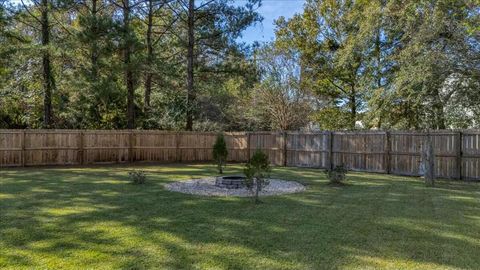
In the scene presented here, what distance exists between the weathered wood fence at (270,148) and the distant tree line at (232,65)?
6.27 ft

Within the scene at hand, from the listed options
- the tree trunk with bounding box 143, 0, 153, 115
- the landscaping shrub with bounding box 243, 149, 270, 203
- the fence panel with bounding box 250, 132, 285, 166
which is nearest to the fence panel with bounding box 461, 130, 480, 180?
the fence panel with bounding box 250, 132, 285, 166

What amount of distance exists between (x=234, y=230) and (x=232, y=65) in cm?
1395

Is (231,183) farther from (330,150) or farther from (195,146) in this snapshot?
(195,146)

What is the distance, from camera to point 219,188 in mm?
9211

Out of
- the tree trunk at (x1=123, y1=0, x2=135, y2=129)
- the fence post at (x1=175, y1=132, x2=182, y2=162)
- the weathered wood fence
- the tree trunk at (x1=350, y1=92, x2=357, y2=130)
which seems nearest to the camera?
the weathered wood fence

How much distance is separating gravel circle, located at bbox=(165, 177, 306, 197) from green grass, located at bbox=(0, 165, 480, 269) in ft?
1.92

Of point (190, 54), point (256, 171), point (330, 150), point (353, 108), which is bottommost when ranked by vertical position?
point (256, 171)

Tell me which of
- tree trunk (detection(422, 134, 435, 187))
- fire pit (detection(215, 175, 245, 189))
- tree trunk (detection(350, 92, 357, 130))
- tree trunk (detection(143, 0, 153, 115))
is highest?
tree trunk (detection(143, 0, 153, 115))

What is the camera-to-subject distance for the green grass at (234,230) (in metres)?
4.00

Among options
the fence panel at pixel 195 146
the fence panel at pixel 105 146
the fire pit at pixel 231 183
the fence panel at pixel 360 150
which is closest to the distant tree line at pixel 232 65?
the fence panel at pixel 195 146

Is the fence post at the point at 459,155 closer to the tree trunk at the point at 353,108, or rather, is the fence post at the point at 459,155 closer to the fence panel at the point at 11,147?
the tree trunk at the point at 353,108

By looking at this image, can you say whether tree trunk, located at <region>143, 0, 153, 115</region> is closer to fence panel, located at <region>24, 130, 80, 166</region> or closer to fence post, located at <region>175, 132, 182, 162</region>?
fence post, located at <region>175, 132, 182, 162</region>

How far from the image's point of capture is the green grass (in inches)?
158

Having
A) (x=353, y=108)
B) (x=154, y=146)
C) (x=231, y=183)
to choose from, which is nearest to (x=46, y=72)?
(x=154, y=146)
